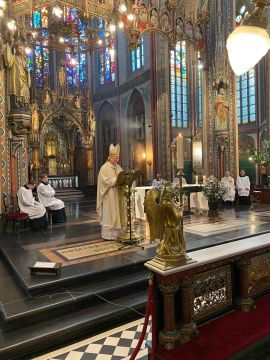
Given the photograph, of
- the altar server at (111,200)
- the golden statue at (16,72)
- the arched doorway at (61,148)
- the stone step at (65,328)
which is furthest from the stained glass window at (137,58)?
the stone step at (65,328)

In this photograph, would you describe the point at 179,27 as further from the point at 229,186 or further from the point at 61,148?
the point at 61,148

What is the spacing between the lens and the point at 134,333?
12.5ft

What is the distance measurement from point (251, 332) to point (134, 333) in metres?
1.51

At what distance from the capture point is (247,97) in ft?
82.2

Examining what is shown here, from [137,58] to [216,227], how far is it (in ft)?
52.1

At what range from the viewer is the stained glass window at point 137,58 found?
66.6ft

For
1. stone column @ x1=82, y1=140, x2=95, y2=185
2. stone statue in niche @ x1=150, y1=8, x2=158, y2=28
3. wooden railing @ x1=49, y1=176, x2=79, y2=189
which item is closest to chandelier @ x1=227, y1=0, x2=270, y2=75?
stone statue in niche @ x1=150, y1=8, x2=158, y2=28

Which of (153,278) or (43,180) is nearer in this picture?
(153,278)

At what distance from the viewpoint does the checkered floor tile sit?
3.33 m

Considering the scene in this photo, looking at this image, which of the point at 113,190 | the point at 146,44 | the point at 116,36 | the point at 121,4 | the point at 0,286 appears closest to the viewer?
the point at 0,286

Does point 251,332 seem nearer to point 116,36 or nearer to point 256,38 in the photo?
point 256,38

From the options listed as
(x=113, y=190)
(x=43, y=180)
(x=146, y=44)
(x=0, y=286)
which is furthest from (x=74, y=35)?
(x=0, y=286)

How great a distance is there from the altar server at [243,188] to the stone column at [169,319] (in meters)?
11.1

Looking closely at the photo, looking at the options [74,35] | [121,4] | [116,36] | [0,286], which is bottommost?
[0,286]
